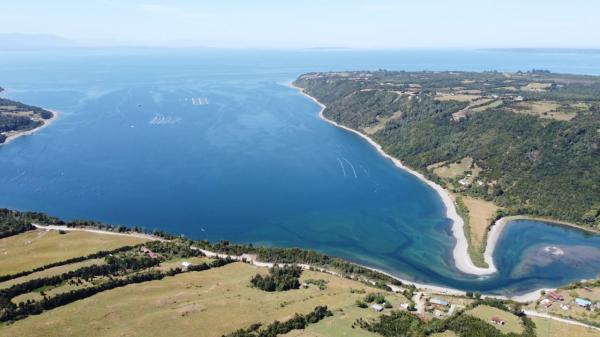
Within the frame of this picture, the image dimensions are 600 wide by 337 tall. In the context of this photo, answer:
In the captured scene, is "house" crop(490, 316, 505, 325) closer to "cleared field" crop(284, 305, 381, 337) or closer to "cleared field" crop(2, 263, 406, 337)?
"cleared field" crop(2, 263, 406, 337)

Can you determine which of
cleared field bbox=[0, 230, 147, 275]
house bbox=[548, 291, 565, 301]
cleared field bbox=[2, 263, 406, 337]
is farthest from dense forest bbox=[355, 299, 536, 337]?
cleared field bbox=[0, 230, 147, 275]

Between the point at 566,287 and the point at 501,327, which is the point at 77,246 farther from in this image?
the point at 566,287

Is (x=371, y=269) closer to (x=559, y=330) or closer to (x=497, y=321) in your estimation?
(x=497, y=321)

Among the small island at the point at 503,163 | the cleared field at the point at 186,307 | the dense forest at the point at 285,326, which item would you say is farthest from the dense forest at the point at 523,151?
the dense forest at the point at 285,326

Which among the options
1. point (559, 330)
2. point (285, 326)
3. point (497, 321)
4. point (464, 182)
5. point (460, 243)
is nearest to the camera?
point (285, 326)

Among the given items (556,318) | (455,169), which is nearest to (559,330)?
(556,318)

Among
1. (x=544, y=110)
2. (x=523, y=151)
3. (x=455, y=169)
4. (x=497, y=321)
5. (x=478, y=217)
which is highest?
(x=544, y=110)

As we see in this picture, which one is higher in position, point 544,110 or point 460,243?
point 544,110
